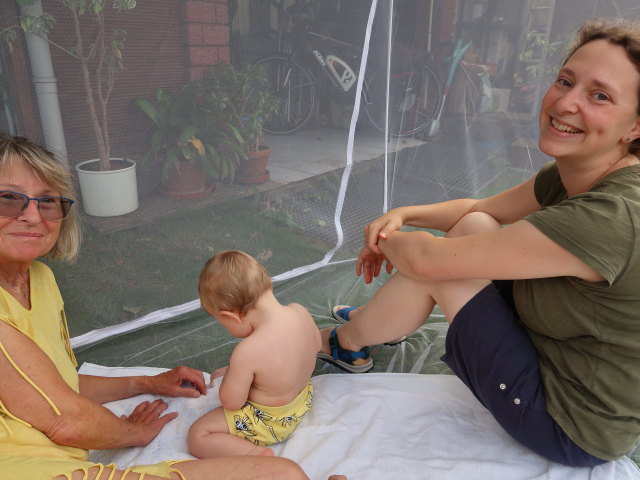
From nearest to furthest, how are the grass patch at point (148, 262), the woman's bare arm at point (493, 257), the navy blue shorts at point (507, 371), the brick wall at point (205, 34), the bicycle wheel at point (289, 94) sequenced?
the woman's bare arm at point (493, 257), the navy blue shorts at point (507, 371), the brick wall at point (205, 34), the grass patch at point (148, 262), the bicycle wheel at point (289, 94)

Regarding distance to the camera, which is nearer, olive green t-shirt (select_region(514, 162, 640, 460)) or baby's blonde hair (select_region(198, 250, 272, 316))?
olive green t-shirt (select_region(514, 162, 640, 460))

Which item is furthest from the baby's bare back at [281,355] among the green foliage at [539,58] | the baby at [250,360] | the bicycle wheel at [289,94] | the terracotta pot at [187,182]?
the green foliage at [539,58]

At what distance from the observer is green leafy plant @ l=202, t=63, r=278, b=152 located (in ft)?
6.01

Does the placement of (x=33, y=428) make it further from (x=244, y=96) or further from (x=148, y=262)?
(x=244, y=96)

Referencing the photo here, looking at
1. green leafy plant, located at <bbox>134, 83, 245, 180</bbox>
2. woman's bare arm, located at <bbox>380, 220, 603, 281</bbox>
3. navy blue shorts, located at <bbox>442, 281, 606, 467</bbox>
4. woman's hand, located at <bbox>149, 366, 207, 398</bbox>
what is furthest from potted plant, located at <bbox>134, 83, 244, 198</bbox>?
navy blue shorts, located at <bbox>442, 281, 606, 467</bbox>

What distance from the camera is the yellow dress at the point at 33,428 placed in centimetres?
95

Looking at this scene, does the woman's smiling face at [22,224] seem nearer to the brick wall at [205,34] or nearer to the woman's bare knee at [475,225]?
the brick wall at [205,34]

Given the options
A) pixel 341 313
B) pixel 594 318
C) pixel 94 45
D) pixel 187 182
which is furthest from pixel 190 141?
pixel 594 318

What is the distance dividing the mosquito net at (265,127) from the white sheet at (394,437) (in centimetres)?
20

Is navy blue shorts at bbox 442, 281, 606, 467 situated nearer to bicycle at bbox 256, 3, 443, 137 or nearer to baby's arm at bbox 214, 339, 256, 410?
baby's arm at bbox 214, 339, 256, 410

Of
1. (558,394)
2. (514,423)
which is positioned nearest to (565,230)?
(558,394)

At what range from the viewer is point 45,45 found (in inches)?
57.9

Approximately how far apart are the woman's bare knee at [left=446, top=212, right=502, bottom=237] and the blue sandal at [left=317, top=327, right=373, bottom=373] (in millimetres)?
550

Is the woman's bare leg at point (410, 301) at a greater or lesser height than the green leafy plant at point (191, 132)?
lesser
